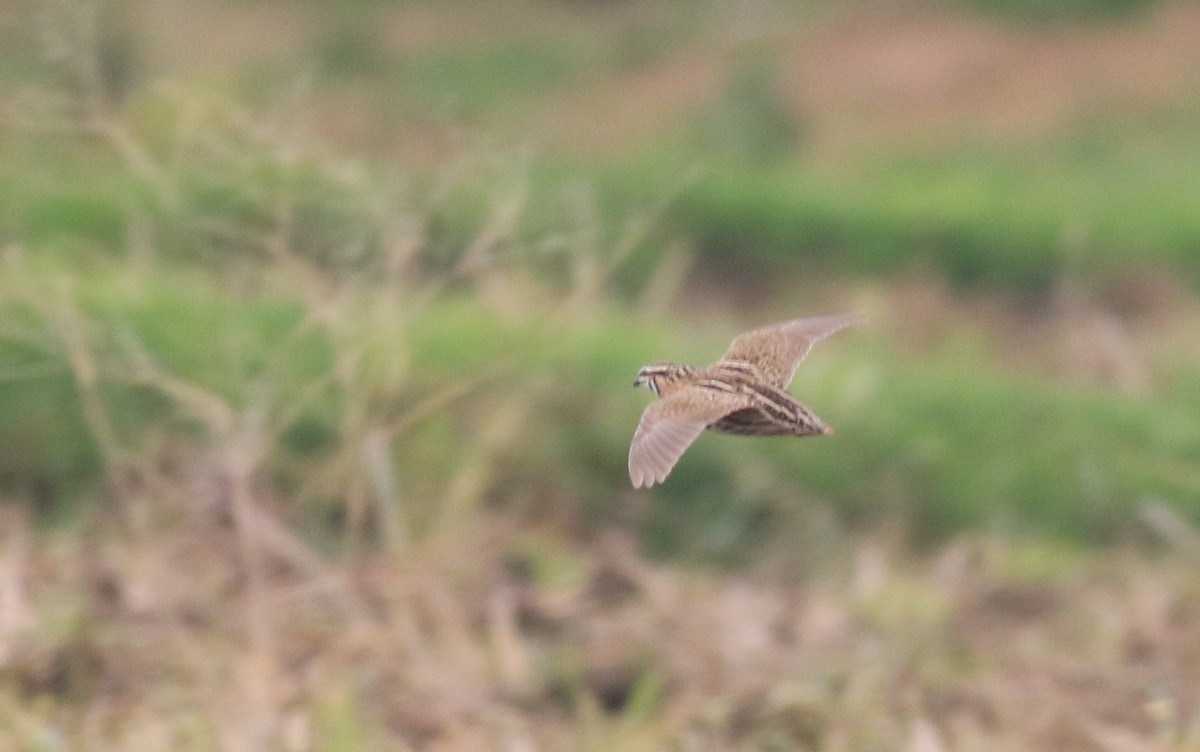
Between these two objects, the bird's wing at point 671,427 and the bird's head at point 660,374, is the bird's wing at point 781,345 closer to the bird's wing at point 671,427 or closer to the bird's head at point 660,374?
the bird's head at point 660,374

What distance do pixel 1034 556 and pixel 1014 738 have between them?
1.91 meters

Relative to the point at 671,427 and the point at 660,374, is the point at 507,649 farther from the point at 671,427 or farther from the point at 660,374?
the point at 671,427

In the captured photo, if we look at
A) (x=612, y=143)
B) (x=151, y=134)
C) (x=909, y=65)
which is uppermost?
(x=909, y=65)

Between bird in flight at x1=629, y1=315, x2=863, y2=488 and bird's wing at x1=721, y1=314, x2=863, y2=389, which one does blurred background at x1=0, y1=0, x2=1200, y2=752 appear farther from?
bird in flight at x1=629, y1=315, x2=863, y2=488

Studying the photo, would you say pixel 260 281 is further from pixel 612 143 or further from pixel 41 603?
pixel 612 143

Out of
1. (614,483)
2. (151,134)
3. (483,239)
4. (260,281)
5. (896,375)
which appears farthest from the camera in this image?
(151,134)

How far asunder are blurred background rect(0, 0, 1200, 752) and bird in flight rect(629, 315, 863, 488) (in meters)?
1.17

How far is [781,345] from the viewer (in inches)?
124

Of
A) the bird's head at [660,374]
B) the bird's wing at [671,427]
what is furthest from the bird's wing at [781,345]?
the bird's wing at [671,427]

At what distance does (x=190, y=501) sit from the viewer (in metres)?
5.11

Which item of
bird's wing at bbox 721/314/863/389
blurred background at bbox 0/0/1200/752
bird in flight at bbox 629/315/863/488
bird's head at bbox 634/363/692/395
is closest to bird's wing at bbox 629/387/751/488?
bird in flight at bbox 629/315/863/488

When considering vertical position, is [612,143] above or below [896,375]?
above

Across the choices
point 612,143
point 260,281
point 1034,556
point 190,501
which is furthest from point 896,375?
point 612,143

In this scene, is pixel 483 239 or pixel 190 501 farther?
pixel 190 501
